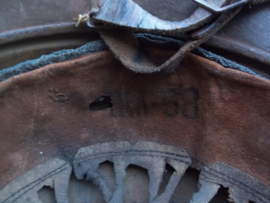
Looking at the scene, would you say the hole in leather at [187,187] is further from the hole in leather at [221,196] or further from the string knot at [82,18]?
the string knot at [82,18]

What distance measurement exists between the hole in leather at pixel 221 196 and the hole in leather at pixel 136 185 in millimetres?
174

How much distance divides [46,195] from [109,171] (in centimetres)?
16

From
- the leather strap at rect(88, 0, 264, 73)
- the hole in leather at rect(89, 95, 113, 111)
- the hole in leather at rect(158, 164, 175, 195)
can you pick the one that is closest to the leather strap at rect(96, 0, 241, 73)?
the leather strap at rect(88, 0, 264, 73)

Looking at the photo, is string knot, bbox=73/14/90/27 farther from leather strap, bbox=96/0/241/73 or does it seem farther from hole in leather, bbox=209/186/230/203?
hole in leather, bbox=209/186/230/203

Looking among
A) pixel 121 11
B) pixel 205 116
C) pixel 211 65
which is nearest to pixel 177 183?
pixel 205 116

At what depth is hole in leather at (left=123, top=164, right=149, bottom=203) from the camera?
2.29ft

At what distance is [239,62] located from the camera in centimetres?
68

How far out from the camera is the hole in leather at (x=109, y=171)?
2.29ft

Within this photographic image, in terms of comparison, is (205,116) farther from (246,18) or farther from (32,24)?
(32,24)

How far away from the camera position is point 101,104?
0.74 meters

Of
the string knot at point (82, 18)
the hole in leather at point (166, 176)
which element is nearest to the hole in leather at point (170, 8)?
the string knot at point (82, 18)

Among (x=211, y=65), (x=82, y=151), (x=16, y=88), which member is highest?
(x=211, y=65)

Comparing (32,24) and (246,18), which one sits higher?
(246,18)

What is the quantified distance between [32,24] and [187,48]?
1.25 ft
